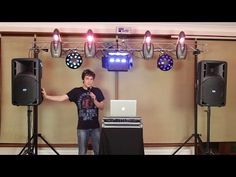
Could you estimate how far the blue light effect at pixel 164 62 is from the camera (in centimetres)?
443

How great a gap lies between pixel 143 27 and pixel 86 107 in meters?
1.43

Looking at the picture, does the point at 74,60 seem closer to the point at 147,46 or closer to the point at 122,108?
the point at 147,46

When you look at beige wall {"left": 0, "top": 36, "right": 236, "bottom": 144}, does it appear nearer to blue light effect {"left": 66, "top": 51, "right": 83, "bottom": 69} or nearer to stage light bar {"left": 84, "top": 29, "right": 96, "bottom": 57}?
blue light effect {"left": 66, "top": 51, "right": 83, "bottom": 69}

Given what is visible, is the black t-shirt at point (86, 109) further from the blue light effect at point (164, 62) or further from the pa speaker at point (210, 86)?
the pa speaker at point (210, 86)

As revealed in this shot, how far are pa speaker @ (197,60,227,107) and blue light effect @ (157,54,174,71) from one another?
0.59 meters

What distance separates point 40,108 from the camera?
181 inches

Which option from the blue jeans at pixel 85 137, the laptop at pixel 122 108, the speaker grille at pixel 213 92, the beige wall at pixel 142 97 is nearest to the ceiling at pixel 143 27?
the beige wall at pixel 142 97

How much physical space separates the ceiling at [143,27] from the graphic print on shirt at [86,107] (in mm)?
1039

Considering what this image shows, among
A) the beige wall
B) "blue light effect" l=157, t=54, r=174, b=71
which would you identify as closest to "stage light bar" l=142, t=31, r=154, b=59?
"blue light effect" l=157, t=54, r=174, b=71

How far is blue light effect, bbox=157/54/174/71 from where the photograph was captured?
4434 millimetres

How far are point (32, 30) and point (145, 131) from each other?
2158 millimetres
